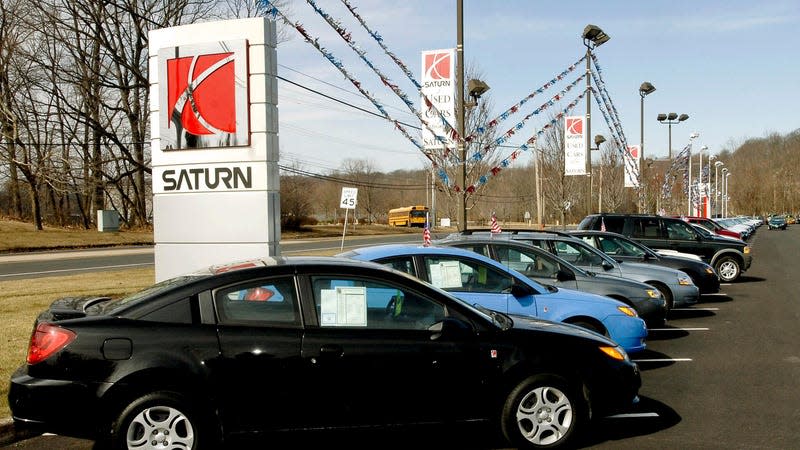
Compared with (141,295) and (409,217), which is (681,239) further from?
(409,217)

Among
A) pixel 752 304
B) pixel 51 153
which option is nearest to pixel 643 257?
pixel 752 304

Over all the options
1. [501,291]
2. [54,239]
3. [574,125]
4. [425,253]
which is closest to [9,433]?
[425,253]

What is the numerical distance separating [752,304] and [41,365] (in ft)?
44.3

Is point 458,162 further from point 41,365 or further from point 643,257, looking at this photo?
point 41,365

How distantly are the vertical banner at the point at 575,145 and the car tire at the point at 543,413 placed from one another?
18632 mm

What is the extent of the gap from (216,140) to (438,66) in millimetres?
5071

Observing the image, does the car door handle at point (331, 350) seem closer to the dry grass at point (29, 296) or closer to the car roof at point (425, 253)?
the car roof at point (425, 253)

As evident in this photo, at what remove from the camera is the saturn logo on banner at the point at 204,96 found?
1005 centimetres

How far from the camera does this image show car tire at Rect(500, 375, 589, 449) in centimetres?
509

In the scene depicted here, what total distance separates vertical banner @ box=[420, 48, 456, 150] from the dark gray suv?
6331mm

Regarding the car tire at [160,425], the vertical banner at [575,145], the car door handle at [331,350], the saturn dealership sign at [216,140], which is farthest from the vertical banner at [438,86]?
the vertical banner at [575,145]

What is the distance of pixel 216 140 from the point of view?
33.4 feet

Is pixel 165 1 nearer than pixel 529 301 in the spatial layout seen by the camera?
No

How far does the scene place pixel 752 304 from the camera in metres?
14.1
